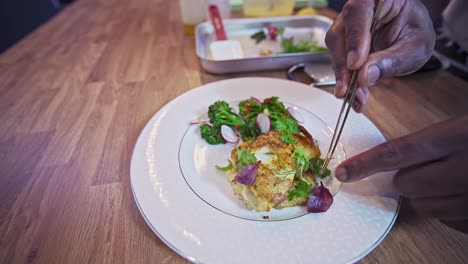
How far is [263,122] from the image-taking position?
0.89 meters

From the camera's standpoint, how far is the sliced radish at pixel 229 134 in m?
0.85

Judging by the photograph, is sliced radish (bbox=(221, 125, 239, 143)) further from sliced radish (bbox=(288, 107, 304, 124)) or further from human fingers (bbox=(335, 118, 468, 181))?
human fingers (bbox=(335, 118, 468, 181))

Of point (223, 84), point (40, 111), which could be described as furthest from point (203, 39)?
point (40, 111)

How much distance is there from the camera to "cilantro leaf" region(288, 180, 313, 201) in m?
0.64

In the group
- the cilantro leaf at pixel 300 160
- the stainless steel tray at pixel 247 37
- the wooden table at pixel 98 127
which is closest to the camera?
the wooden table at pixel 98 127

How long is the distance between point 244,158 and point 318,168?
226 mm

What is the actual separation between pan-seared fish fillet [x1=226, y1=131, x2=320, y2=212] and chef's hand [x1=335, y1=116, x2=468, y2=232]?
18 cm

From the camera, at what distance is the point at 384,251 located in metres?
0.58

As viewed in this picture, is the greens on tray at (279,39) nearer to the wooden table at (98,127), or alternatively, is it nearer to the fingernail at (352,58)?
the wooden table at (98,127)

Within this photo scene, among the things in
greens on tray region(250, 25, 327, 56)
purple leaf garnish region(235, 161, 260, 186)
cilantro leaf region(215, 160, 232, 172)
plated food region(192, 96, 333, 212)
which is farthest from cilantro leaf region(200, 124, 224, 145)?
greens on tray region(250, 25, 327, 56)

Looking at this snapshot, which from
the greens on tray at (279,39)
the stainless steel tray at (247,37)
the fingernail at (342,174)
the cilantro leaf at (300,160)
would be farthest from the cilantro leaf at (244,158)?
the greens on tray at (279,39)

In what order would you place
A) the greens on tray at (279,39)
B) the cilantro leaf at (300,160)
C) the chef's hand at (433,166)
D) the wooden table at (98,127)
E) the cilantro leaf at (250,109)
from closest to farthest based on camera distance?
1. the chef's hand at (433,166)
2. the wooden table at (98,127)
3. the cilantro leaf at (300,160)
4. the cilantro leaf at (250,109)
5. the greens on tray at (279,39)

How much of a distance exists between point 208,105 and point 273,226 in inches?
21.9

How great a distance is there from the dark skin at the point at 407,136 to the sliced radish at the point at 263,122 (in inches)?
10.2
